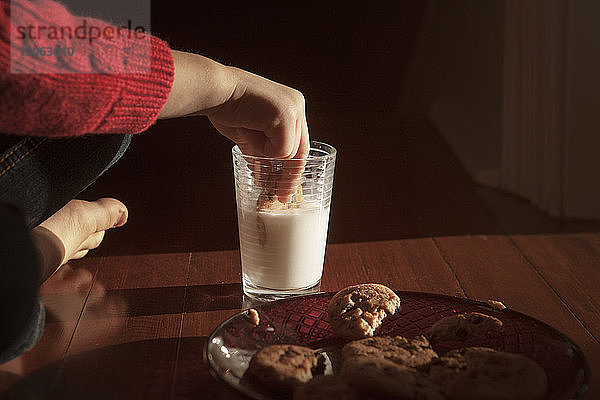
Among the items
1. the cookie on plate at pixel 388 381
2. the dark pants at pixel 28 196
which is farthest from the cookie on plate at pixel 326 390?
the dark pants at pixel 28 196

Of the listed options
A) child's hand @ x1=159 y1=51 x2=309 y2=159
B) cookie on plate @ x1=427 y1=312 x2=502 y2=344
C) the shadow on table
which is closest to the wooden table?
the shadow on table

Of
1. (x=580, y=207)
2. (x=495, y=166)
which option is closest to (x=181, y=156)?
(x=495, y=166)

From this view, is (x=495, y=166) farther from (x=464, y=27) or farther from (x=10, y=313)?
(x=10, y=313)

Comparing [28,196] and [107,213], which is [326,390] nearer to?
[28,196]

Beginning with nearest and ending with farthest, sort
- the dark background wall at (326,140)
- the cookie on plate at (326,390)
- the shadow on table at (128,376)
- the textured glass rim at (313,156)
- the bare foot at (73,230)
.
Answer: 1. the cookie on plate at (326,390)
2. the shadow on table at (128,376)
3. the textured glass rim at (313,156)
4. the bare foot at (73,230)
5. the dark background wall at (326,140)

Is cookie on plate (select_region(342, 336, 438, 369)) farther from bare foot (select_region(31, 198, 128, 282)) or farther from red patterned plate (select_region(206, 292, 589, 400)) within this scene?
bare foot (select_region(31, 198, 128, 282))

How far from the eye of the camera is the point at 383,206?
1392 mm

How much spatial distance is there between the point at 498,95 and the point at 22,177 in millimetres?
1369

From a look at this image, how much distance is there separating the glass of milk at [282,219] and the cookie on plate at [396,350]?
22cm

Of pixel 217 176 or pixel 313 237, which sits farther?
pixel 217 176

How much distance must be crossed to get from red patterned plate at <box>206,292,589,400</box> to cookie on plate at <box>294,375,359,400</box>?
3 cm

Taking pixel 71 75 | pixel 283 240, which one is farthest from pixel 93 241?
pixel 71 75

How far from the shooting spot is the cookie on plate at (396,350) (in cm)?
64

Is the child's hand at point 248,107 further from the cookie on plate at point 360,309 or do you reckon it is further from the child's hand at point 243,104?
the cookie on plate at point 360,309
